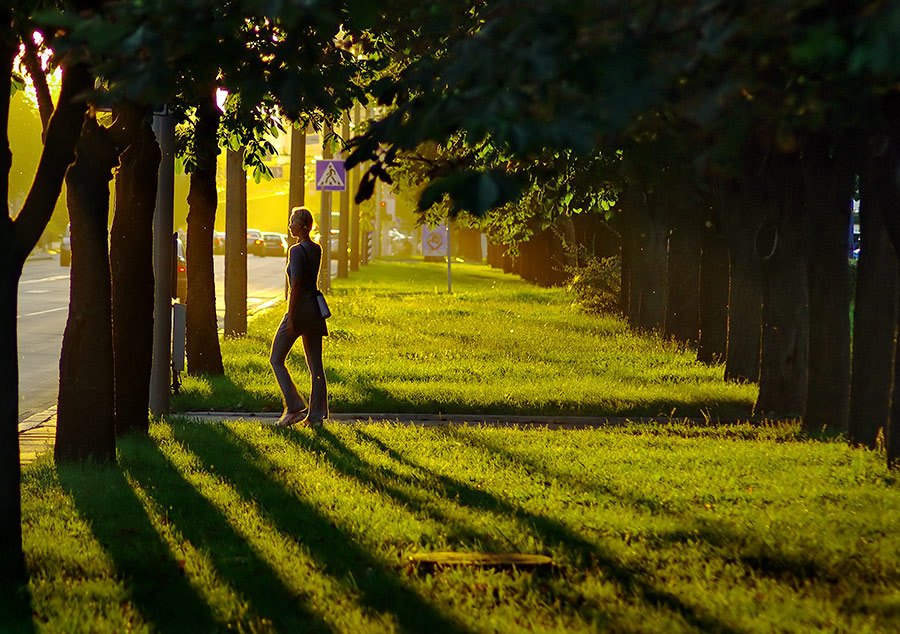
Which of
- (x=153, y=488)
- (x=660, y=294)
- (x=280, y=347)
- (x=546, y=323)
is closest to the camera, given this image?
(x=153, y=488)

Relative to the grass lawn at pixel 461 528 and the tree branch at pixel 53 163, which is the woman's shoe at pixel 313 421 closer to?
the grass lawn at pixel 461 528

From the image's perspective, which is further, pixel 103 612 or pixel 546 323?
pixel 546 323

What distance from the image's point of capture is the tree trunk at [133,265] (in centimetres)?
1060

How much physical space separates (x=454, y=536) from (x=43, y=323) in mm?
18593

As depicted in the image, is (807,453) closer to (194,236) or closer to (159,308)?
(159,308)

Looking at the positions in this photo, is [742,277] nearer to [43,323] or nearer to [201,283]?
[201,283]

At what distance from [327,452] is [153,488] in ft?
6.55

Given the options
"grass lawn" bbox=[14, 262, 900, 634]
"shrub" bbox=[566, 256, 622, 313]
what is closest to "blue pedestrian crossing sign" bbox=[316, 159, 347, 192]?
"shrub" bbox=[566, 256, 622, 313]

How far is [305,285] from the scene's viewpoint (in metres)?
11.6

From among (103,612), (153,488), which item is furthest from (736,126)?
(153,488)

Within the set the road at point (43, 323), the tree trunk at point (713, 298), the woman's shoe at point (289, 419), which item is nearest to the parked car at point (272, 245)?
the road at point (43, 323)

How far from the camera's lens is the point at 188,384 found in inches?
598

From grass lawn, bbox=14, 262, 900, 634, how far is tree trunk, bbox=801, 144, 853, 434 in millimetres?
443

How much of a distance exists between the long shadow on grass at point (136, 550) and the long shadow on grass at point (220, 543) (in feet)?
0.35
